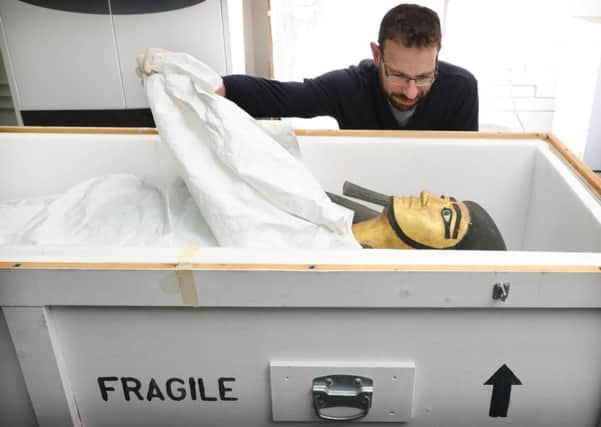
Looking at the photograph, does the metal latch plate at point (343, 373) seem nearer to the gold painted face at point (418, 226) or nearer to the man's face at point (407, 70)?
the gold painted face at point (418, 226)

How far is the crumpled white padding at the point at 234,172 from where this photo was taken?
0.85m

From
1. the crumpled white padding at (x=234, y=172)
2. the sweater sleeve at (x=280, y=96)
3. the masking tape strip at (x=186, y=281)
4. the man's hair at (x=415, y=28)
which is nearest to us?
the masking tape strip at (x=186, y=281)

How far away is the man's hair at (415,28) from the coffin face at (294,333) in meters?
0.49

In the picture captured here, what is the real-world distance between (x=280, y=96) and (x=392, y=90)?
277mm

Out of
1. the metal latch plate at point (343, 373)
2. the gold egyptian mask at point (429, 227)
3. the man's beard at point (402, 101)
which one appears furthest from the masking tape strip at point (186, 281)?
the man's beard at point (402, 101)

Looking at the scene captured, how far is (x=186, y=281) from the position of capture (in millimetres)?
673

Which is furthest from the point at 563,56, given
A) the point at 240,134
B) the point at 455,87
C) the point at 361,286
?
Answer: the point at 361,286

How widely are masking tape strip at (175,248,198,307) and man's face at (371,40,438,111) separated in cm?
69

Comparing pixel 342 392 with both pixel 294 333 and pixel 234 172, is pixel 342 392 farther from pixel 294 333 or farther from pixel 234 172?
pixel 234 172

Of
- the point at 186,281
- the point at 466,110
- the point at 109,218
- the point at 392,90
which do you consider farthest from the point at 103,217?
the point at 466,110

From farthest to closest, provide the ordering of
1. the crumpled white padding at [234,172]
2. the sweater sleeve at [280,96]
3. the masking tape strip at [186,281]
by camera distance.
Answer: the sweater sleeve at [280,96] < the crumpled white padding at [234,172] < the masking tape strip at [186,281]

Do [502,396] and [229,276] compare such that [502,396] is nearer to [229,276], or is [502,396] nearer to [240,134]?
[229,276]

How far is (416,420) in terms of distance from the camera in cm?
79

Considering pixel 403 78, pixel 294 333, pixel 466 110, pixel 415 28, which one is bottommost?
pixel 294 333
